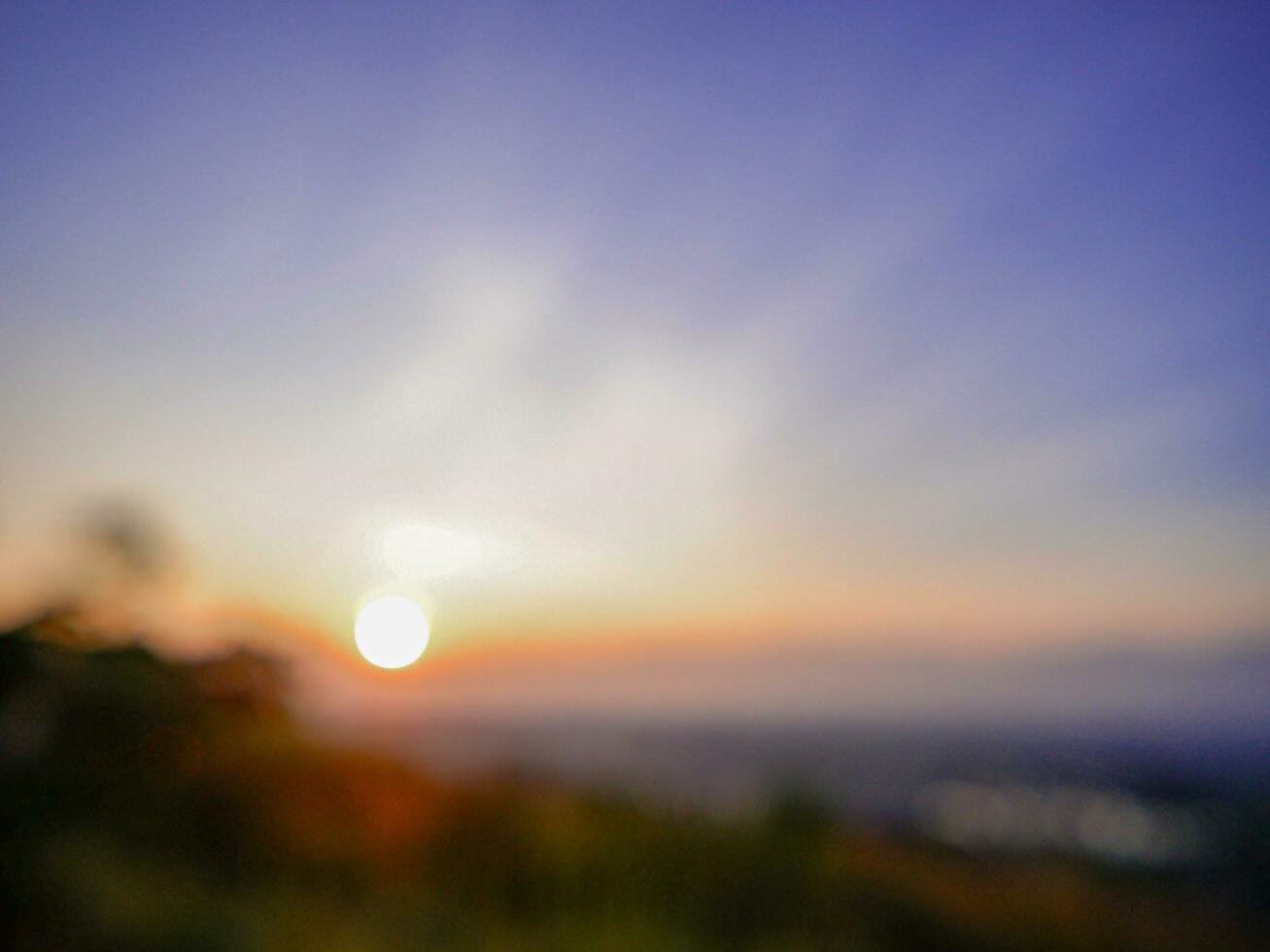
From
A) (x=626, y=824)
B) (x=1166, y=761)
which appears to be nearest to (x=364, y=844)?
(x=626, y=824)

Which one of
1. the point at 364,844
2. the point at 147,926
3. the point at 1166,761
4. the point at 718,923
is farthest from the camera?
the point at 1166,761

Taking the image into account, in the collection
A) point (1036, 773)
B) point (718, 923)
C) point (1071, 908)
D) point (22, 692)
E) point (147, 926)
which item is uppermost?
point (22, 692)

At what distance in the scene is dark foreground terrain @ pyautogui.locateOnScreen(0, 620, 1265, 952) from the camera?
5.24 metres

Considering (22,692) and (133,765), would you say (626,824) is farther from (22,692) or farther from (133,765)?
(22,692)

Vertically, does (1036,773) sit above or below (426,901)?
below

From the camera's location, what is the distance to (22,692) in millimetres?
4609

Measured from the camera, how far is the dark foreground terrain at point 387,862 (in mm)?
5238

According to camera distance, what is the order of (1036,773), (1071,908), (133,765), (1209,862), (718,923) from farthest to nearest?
(1036,773) < (1209,862) < (1071,908) < (718,923) < (133,765)

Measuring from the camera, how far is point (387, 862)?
8203 millimetres

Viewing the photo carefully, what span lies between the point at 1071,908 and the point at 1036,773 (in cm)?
1802

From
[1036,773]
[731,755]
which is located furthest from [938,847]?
[1036,773]

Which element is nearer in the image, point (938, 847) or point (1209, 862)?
point (1209, 862)

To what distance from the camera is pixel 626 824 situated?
905 cm

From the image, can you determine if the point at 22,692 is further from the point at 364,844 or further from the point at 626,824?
the point at 626,824
